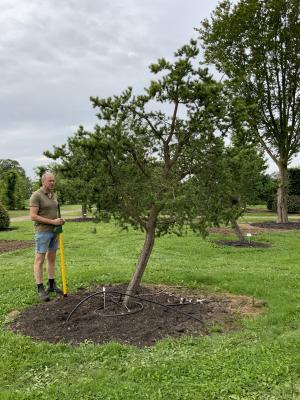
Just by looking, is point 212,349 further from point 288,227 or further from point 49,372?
point 288,227

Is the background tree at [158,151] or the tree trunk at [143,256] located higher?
the background tree at [158,151]

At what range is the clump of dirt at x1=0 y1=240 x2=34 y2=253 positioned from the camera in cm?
1210

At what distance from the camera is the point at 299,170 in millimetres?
28141

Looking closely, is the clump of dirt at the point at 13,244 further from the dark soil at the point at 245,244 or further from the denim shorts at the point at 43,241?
the denim shorts at the point at 43,241

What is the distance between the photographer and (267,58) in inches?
667

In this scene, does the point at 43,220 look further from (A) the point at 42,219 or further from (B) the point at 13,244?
(B) the point at 13,244

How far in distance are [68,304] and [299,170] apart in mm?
25008

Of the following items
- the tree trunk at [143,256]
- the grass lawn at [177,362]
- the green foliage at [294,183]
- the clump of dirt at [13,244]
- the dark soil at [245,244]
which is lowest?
the grass lawn at [177,362]

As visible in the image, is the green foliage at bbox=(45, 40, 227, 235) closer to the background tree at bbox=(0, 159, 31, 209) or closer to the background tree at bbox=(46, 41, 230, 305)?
the background tree at bbox=(46, 41, 230, 305)

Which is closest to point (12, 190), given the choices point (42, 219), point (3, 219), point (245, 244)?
point (3, 219)

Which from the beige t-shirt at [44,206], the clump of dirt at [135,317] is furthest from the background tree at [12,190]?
the clump of dirt at [135,317]

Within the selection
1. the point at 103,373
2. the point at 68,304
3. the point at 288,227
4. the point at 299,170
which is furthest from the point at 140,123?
the point at 299,170

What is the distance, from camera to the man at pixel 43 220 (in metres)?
6.14

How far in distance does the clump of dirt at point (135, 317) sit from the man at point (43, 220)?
0.46 metres
